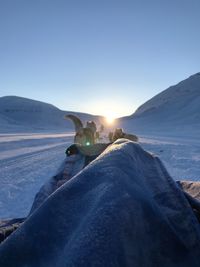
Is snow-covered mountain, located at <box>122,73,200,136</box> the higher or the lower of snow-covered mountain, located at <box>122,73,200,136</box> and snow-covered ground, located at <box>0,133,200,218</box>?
the higher

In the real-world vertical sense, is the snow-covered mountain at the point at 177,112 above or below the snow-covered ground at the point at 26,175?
above

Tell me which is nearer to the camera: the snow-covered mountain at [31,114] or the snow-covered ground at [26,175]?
the snow-covered ground at [26,175]

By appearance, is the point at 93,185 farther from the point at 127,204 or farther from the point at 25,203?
the point at 25,203

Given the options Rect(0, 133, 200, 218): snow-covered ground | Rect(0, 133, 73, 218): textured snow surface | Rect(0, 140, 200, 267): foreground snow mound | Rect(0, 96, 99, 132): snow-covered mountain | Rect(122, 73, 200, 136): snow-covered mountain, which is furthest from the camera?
Rect(0, 96, 99, 132): snow-covered mountain

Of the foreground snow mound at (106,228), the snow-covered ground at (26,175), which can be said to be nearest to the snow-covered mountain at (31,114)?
the snow-covered ground at (26,175)

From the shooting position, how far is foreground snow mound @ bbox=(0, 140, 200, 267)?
1.21 meters

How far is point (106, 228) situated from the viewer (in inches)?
48.6

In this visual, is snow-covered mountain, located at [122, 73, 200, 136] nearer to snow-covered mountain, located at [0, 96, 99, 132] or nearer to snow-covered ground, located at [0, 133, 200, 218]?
snow-covered mountain, located at [0, 96, 99, 132]

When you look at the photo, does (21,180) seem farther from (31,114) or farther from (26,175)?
(31,114)

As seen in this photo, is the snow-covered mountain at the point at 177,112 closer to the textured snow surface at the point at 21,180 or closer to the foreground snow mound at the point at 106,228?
the textured snow surface at the point at 21,180

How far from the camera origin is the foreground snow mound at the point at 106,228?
121 centimetres

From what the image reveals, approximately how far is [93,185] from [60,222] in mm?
191

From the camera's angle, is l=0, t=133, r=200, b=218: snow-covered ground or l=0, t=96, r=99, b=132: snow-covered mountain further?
l=0, t=96, r=99, b=132: snow-covered mountain

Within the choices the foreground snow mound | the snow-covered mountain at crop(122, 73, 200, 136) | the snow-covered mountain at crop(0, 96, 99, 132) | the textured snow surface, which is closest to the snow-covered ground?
the textured snow surface
